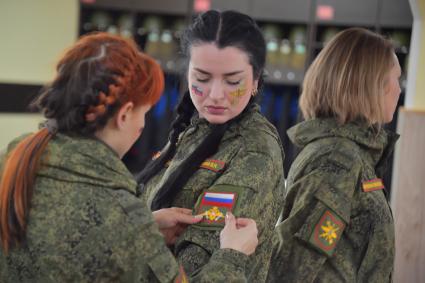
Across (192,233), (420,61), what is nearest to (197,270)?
(192,233)

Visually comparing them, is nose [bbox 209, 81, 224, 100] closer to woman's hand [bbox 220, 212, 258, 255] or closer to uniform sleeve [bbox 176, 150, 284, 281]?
uniform sleeve [bbox 176, 150, 284, 281]

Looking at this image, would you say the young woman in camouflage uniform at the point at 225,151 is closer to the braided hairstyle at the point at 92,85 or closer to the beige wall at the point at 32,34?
the braided hairstyle at the point at 92,85

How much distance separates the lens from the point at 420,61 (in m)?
3.43

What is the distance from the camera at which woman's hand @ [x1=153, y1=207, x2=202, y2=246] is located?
152cm

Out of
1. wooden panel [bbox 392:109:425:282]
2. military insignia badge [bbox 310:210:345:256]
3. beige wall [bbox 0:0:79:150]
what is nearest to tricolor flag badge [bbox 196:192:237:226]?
military insignia badge [bbox 310:210:345:256]

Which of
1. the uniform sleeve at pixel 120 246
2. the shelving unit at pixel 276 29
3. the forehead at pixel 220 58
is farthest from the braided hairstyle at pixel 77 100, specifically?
the shelving unit at pixel 276 29

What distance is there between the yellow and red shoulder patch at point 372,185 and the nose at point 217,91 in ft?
2.32

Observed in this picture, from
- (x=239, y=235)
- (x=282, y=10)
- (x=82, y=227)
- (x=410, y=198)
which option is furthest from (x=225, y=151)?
(x=282, y=10)

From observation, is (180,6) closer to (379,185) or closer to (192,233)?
(379,185)

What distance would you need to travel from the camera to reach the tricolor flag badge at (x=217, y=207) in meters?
1.50

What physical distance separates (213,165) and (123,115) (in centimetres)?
34

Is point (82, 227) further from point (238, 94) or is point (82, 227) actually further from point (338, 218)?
point (338, 218)

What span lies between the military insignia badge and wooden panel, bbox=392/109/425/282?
1439mm

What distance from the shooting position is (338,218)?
2.01m
